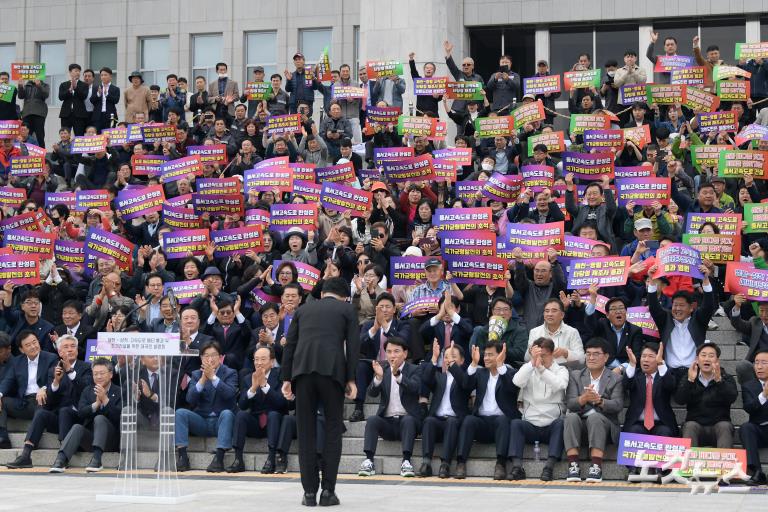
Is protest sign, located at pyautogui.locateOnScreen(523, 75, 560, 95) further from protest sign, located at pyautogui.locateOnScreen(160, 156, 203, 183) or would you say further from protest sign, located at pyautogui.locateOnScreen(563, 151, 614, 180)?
protest sign, located at pyautogui.locateOnScreen(160, 156, 203, 183)

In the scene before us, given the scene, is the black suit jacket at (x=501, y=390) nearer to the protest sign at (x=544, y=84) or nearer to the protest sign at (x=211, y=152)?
the protest sign at (x=211, y=152)

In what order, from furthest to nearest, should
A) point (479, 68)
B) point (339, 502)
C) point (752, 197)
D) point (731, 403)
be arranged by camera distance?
point (479, 68), point (752, 197), point (731, 403), point (339, 502)

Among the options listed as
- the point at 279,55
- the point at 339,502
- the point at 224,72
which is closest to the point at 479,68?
the point at 279,55

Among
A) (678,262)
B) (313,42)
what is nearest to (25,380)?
(678,262)

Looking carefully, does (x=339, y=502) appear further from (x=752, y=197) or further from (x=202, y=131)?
(x=202, y=131)

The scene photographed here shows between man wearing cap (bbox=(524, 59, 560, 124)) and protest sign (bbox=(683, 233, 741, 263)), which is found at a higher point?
man wearing cap (bbox=(524, 59, 560, 124))

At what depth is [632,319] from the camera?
16.2m

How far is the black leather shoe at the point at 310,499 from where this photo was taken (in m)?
11.9

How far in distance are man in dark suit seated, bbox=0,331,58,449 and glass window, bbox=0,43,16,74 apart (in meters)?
22.1

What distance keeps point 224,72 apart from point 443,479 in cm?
1531

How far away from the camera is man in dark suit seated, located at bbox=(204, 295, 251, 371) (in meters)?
17.1

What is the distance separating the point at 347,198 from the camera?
2006 cm

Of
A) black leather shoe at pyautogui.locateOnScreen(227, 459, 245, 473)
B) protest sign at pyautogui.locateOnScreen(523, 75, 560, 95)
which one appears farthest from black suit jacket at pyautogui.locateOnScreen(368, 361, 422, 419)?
protest sign at pyautogui.locateOnScreen(523, 75, 560, 95)

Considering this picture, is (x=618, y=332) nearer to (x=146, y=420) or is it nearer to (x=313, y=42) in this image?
(x=146, y=420)
